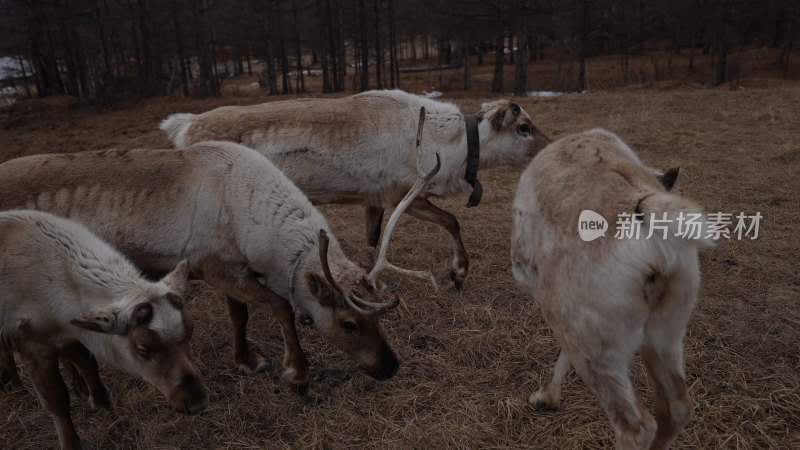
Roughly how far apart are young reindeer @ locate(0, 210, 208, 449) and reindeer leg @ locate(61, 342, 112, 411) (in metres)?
0.19

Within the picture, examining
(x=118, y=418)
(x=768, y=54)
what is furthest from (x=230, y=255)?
(x=768, y=54)

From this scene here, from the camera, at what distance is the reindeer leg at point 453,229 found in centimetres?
487

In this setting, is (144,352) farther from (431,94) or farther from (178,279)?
(431,94)

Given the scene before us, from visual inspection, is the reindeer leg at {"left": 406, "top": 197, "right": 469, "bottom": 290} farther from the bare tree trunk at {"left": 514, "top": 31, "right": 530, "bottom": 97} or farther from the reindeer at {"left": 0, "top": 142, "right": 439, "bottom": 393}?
the bare tree trunk at {"left": 514, "top": 31, "right": 530, "bottom": 97}

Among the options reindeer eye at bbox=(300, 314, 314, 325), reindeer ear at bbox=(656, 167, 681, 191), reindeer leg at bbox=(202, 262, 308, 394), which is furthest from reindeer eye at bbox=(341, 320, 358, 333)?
reindeer ear at bbox=(656, 167, 681, 191)

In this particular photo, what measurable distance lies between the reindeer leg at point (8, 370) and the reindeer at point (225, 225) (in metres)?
0.88

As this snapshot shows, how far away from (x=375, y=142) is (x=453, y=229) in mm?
1115

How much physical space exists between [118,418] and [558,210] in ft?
9.93

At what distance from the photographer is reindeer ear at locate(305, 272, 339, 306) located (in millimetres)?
3205

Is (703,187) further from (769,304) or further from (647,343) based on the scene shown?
(647,343)

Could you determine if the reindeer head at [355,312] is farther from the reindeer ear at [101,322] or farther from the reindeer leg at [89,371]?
the reindeer leg at [89,371]

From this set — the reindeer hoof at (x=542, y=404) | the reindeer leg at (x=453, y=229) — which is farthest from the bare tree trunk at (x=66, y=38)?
the reindeer hoof at (x=542, y=404)

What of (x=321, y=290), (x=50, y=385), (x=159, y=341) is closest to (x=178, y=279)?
(x=159, y=341)

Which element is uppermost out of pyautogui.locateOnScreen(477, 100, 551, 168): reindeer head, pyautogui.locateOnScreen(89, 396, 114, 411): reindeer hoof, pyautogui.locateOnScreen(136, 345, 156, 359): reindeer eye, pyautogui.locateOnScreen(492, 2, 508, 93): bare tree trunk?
pyautogui.locateOnScreen(492, 2, 508, 93): bare tree trunk
